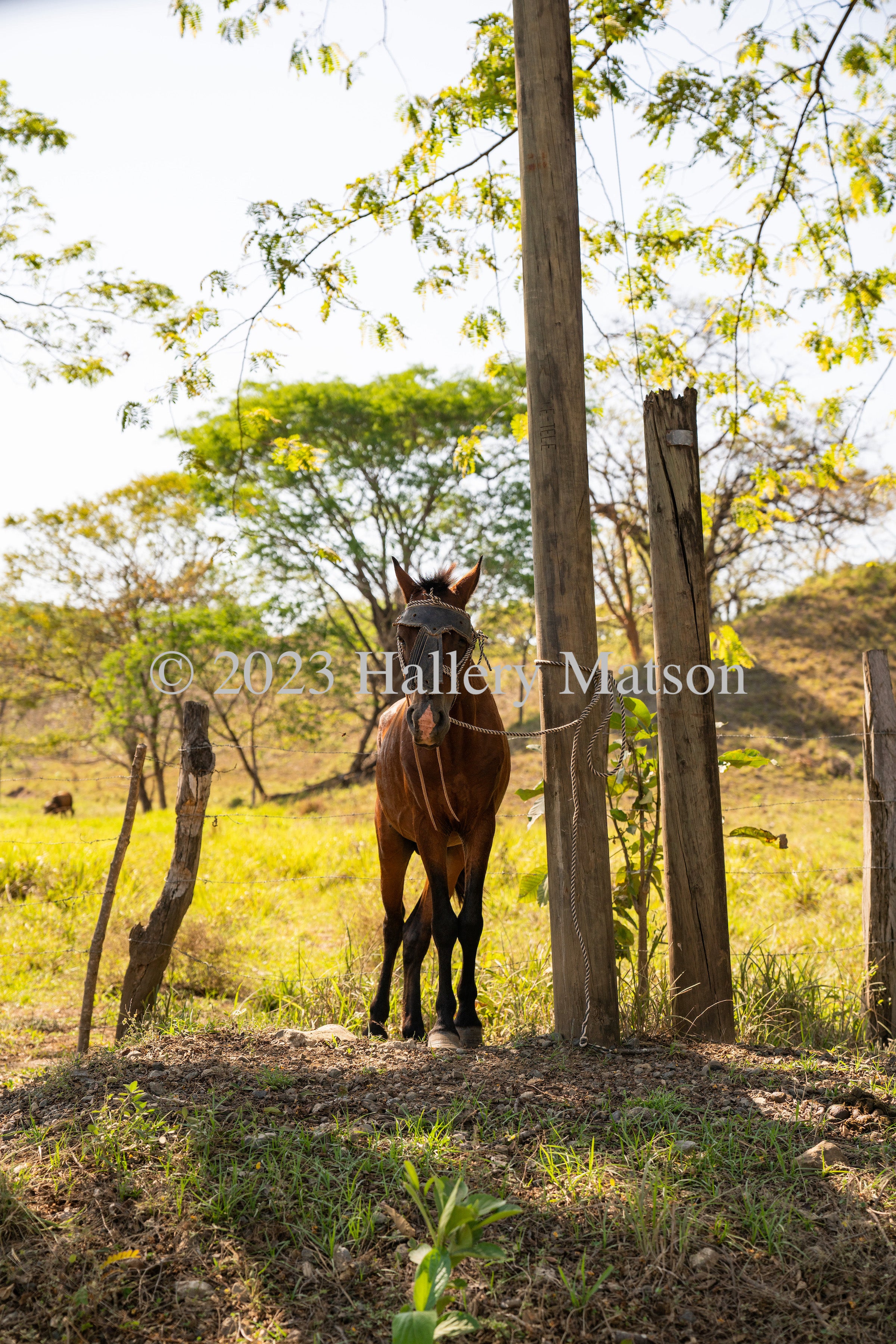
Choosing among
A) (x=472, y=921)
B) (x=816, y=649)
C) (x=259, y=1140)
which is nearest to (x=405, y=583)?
(x=472, y=921)

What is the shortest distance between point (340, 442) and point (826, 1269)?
17.3 meters

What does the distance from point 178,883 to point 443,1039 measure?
1728mm

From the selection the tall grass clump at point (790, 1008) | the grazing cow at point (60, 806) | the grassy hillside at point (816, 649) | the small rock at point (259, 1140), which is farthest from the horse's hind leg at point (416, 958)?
the grassy hillside at point (816, 649)

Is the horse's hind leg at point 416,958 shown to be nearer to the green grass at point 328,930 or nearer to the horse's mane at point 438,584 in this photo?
the green grass at point 328,930

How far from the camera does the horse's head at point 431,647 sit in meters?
3.73

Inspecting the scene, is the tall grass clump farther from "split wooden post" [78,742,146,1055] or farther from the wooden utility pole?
"split wooden post" [78,742,146,1055]

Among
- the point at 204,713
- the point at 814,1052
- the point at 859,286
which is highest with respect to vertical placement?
the point at 859,286

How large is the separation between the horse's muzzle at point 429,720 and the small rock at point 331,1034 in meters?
1.47

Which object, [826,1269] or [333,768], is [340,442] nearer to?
[333,768]

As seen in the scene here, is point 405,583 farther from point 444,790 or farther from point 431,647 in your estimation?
point 444,790

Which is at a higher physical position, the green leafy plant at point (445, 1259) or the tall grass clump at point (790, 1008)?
the green leafy plant at point (445, 1259)

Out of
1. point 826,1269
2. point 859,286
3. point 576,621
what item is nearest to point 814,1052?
point 826,1269

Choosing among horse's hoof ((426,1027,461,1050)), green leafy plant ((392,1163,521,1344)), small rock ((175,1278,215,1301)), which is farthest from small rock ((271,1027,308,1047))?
green leafy plant ((392,1163,521,1344))

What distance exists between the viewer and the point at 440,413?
1809 centimetres
